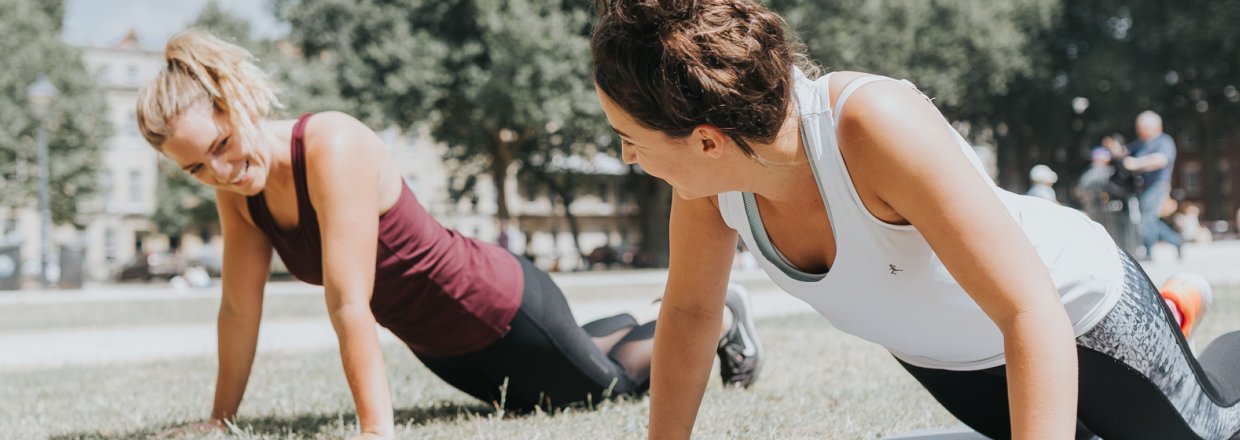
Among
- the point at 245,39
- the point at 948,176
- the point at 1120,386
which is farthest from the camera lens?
the point at 245,39

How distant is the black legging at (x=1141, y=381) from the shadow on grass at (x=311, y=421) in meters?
2.07

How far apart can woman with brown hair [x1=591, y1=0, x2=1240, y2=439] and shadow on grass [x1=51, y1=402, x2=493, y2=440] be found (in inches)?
68.0

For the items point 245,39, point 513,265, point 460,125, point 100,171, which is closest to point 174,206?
point 100,171

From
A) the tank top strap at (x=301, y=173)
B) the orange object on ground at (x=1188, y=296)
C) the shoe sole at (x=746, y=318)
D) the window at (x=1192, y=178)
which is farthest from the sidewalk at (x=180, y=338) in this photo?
the window at (x=1192, y=178)

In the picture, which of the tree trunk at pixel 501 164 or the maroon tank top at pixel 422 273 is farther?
the tree trunk at pixel 501 164

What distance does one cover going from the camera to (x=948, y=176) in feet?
5.51

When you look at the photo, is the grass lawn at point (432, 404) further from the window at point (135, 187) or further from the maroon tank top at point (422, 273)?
the window at point (135, 187)

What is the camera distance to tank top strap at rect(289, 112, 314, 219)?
3.12 m

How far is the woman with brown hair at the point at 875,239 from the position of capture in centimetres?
169

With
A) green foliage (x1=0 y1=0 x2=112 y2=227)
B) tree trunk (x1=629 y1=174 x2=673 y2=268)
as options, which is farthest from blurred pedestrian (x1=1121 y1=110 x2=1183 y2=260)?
green foliage (x1=0 y1=0 x2=112 y2=227)

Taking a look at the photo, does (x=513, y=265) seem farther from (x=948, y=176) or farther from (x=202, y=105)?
(x=948, y=176)

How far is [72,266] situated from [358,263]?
25476mm

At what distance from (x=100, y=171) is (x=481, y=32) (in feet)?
61.2

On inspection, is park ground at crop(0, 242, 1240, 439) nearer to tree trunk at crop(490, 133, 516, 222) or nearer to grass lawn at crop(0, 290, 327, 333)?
grass lawn at crop(0, 290, 327, 333)
